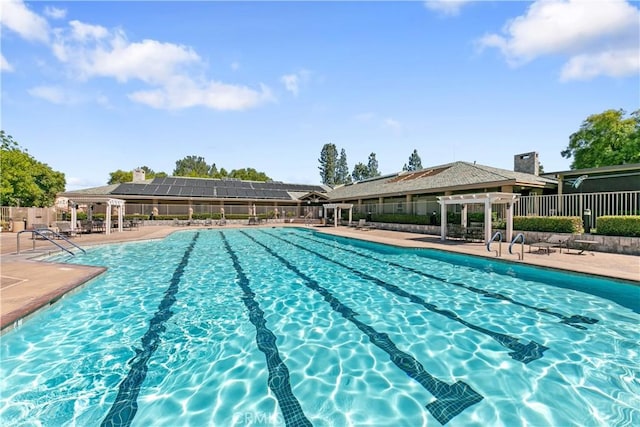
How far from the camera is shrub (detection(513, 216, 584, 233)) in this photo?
1191 cm

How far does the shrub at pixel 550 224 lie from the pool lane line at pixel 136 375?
48.4ft

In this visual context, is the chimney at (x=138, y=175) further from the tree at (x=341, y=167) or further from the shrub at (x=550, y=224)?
the tree at (x=341, y=167)

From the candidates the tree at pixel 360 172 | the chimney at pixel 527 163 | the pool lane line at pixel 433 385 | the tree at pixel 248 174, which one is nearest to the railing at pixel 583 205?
the chimney at pixel 527 163

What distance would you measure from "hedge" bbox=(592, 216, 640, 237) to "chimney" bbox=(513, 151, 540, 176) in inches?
378

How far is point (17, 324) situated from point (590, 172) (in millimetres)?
20670

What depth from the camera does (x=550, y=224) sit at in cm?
1266

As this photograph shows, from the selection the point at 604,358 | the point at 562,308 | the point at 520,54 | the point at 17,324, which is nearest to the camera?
the point at 604,358

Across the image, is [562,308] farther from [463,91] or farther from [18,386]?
[463,91]

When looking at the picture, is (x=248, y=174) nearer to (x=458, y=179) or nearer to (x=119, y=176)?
(x=119, y=176)

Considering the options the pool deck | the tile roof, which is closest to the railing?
the tile roof

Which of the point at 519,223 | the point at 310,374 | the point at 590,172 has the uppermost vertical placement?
the point at 590,172

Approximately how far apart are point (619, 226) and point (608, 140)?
87.3ft

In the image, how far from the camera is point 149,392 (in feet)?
10.7

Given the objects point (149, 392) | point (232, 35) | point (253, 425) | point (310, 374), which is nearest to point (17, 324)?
point (149, 392)
